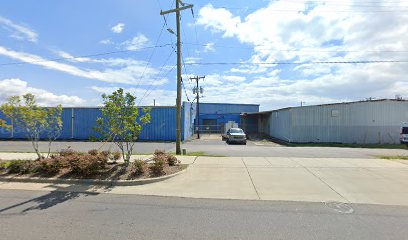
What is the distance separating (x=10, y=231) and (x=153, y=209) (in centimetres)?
246

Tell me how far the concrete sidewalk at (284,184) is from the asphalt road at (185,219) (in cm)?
57

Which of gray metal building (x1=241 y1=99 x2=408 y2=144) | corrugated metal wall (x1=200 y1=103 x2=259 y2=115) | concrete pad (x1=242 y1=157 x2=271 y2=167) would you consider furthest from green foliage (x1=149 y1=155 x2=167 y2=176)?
corrugated metal wall (x1=200 y1=103 x2=259 y2=115)

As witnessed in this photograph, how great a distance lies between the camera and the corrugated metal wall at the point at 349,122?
24.9m

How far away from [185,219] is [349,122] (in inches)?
955

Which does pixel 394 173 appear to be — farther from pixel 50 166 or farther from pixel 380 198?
pixel 50 166

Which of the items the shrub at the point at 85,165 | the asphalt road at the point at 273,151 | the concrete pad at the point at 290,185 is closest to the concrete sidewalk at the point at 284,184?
the concrete pad at the point at 290,185

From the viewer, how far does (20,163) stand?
30.4 feet

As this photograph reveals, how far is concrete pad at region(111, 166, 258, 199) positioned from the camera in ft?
23.0

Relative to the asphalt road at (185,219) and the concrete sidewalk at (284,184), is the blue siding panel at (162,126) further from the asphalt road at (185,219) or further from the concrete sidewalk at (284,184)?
the asphalt road at (185,219)

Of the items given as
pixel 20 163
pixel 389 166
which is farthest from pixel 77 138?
pixel 389 166

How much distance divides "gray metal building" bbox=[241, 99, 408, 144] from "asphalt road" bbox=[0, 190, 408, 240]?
2077 cm

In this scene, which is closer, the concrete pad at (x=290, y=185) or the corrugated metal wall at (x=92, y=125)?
the concrete pad at (x=290, y=185)

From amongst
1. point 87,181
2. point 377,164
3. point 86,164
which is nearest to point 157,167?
point 87,181

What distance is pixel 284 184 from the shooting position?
793cm
